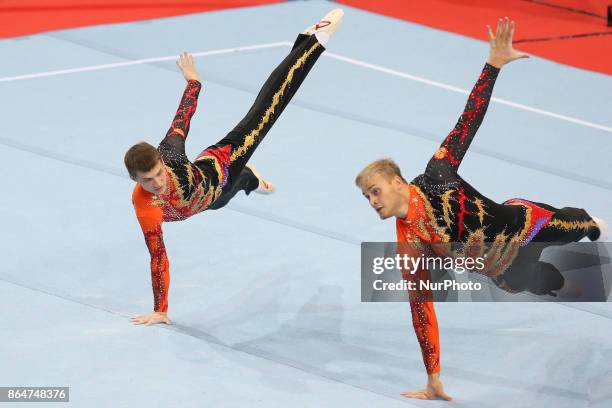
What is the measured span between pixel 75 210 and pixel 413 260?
2.62 metres

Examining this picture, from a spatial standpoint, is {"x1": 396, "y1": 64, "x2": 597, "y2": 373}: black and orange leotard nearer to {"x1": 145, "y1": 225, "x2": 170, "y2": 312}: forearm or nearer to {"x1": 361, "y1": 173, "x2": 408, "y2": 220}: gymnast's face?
{"x1": 361, "y1": 173, "x2": 408, "y2": 220}: gymnast's face

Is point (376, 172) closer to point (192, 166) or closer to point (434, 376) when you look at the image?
point (434, 376)

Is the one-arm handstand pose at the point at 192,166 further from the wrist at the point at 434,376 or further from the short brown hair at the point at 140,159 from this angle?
the wrist at the point at 434,376

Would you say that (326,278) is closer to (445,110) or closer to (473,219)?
(473,219)

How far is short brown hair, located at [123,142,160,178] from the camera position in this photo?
5.15 m

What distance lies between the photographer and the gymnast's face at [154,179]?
521cm

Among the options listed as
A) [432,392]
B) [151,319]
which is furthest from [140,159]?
[432,392]

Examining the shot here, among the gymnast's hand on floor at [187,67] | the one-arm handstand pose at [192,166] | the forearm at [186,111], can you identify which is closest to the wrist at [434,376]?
the one-arm handstand pose at [192,166]

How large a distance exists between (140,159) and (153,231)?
0.50 m

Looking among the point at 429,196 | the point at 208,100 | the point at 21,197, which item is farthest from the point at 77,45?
the point at 429,196

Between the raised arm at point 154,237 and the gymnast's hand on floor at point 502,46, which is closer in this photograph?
the gymnast's hand on floor at point 502,46

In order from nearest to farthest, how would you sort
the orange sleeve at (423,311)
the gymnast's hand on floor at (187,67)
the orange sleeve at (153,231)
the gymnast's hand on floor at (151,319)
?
the orange sleeve at (423,311), the orange sleeve at (153,231), the gymnast's hand on floor at (151,319), the gymnast's hand on floor at (187,67)

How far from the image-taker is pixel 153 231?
18.1 feet

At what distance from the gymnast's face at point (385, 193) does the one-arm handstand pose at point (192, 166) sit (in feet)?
3.32
